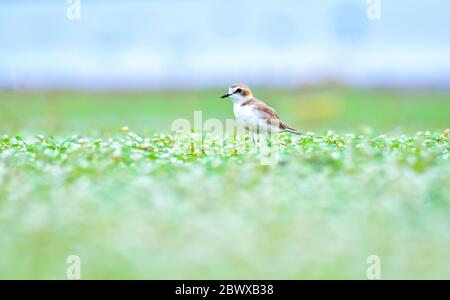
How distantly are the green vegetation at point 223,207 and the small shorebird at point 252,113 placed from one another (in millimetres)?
356

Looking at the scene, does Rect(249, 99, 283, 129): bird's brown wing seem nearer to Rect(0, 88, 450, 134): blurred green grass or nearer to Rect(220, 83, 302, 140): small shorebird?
Rect(220, 83, 302, 140): small shorebird

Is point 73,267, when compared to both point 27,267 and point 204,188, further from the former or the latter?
point 204,188

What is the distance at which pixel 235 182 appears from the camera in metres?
9.11

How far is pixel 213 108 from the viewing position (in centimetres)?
2595

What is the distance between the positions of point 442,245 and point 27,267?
13.0 feet

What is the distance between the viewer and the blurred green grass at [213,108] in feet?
69.4

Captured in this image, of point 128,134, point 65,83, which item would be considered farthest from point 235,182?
point 65,83

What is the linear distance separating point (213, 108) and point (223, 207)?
58.4 feet
